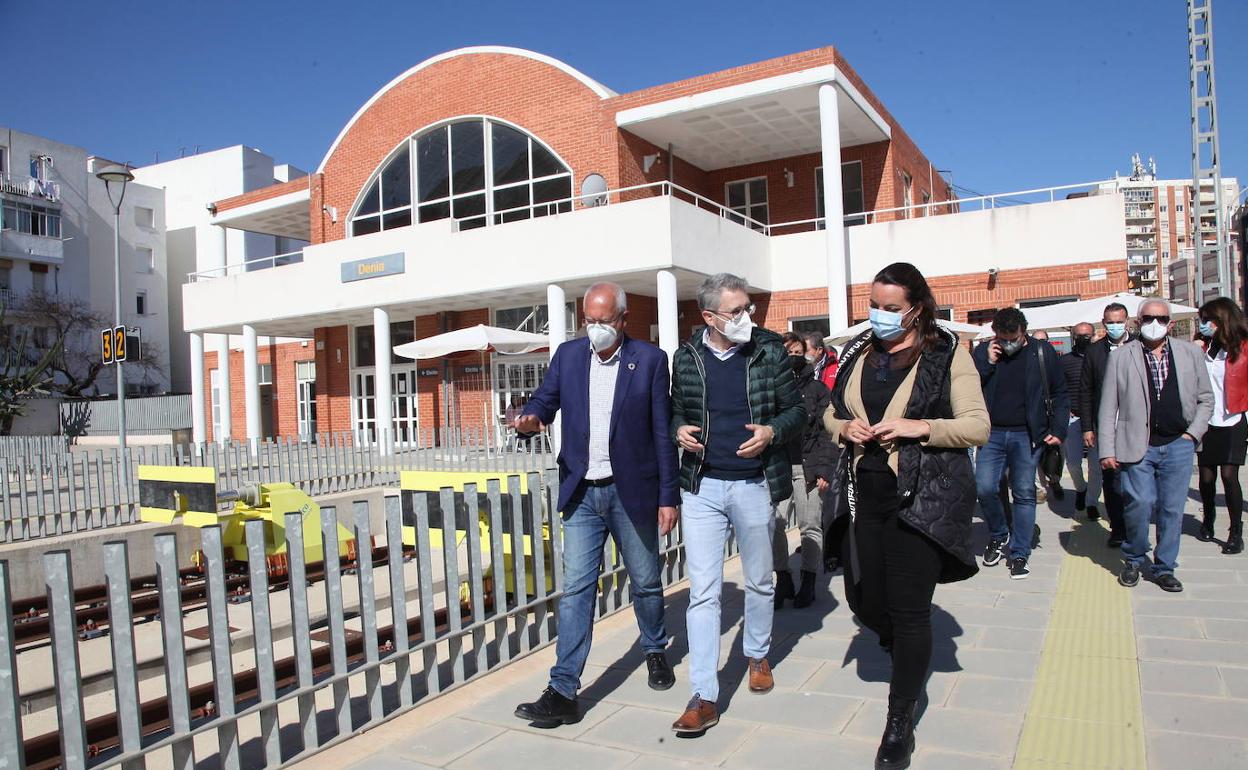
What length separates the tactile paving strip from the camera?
3295 mm

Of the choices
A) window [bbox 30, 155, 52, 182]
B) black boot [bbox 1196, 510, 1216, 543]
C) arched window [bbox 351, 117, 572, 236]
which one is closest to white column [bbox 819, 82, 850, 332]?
arched window [bbox 351, 117, 572, 236]

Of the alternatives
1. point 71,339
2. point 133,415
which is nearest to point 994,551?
point 133,415

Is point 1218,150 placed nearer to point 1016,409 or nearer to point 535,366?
point 535,366

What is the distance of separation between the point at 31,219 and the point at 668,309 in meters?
40.0

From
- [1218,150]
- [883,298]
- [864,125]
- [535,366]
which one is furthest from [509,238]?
[1218,150]

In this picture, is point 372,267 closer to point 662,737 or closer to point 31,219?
point 662,737

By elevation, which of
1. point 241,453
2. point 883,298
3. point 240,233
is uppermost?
point 240,233

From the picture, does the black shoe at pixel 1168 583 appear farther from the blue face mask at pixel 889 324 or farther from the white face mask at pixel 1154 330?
the blue face mask at pixel 889 324

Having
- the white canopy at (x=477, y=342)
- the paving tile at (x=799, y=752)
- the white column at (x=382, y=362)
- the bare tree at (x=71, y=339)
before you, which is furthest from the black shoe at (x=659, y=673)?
the bare tree at (x=71, y=339)

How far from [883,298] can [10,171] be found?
168 feet

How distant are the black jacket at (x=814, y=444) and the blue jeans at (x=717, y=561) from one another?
38.4 inches

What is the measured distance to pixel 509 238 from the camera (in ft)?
59.2

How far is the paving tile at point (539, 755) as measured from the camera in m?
3.40

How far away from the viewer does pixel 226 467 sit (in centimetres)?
1158
